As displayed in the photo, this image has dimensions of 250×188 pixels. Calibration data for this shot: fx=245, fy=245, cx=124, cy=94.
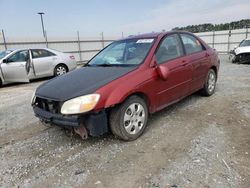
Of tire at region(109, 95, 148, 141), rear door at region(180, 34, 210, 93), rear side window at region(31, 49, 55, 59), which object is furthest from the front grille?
rear side window at region(31, 49, 55, 59)

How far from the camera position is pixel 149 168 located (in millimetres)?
2859

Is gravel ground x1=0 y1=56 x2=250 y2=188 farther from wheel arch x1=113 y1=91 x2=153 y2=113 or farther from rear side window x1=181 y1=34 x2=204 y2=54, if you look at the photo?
rear side window x1=181 y1=34 x2=204 y2=54

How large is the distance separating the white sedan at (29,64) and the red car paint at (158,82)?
20.1ft

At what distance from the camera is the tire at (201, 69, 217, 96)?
5.54 m

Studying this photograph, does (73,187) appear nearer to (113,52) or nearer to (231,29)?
(113,52)

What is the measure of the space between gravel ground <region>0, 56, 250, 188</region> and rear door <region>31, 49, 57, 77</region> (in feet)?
16.8

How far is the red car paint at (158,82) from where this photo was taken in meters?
3.26

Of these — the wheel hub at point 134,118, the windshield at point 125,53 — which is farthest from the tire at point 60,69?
the wheel hub at point 134,118

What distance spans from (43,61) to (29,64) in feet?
2.13

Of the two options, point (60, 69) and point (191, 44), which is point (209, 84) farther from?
point (60, 69)

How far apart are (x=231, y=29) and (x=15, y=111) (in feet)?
75.0

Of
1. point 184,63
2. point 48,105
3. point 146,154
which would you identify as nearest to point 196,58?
point 184,63

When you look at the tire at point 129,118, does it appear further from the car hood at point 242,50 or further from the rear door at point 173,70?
the car hood at point 242,50

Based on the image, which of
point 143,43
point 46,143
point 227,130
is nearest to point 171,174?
point 227,130
